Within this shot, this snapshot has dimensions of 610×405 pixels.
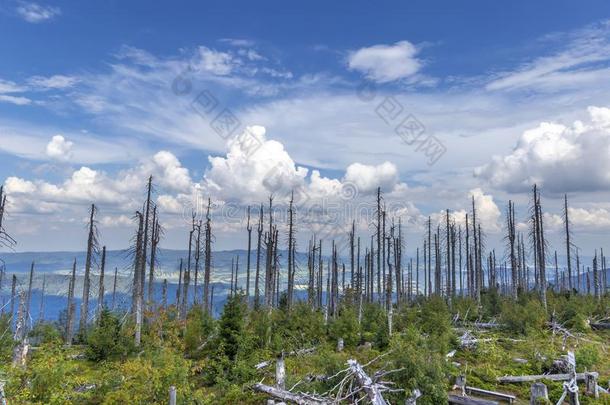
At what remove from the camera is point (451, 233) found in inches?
2015

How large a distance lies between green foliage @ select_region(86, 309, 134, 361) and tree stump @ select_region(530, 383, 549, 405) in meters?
21.4

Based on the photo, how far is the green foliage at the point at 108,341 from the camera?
26.2 metres

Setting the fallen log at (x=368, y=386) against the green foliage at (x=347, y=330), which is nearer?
the fallen log at (x=368, y=386)

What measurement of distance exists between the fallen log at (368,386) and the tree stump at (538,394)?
5.44 meters

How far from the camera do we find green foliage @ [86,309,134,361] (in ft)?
86.1

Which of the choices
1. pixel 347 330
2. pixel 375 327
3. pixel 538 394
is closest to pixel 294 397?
pixel 538 394

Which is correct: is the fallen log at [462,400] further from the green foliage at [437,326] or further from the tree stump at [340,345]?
the tree stump at [340,345]

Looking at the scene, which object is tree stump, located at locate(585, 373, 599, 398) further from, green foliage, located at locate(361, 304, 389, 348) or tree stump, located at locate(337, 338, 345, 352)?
tree stump, located at locate(337, 338, 345, 352)

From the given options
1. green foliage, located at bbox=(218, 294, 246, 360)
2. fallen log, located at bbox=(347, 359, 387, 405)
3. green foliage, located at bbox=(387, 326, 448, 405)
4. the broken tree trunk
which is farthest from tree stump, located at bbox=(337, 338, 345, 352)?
fallen log, located at bbox=(347, 359, 387, 405)

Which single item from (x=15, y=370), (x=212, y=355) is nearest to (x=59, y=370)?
(x=15, y=370)

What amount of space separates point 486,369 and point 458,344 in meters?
5.42

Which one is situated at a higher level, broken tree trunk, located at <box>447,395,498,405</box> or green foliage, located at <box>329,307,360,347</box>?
green foliage, located at <box>329,307,360,347</box>

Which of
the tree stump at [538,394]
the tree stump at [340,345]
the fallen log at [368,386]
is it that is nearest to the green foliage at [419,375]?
the fallen log at [368,386]

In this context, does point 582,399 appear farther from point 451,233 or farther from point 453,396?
point 451,233
